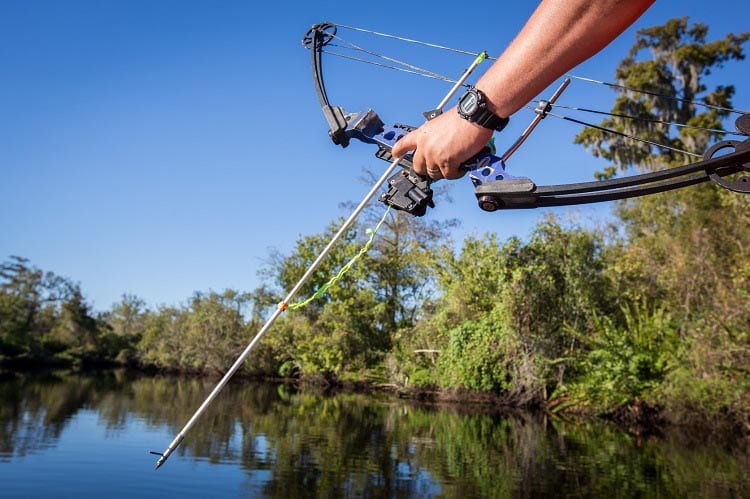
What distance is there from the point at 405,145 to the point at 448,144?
34 centimetres

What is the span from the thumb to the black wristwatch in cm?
33

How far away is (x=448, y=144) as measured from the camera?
211 centimetres

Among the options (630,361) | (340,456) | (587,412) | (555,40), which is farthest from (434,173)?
(587,412)

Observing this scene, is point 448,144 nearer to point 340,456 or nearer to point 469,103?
point 469,103

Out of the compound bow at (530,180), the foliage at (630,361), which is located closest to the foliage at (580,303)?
the foliage at (630,361)

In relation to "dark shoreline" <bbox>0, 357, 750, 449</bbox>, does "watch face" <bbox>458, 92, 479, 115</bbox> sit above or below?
above

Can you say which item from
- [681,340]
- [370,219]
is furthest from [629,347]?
[370,219]

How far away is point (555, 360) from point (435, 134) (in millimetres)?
16624

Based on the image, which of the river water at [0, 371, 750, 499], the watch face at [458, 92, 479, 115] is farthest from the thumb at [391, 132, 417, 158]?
the river water at [0, 371, 750, 499]

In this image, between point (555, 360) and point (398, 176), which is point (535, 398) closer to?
point (555, 360)

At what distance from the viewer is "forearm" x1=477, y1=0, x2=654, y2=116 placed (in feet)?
5.40

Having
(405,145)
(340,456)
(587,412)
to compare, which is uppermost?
(405,145)

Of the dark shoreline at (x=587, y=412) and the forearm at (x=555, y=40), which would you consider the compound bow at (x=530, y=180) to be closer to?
the forearm at (x=555, y=40)

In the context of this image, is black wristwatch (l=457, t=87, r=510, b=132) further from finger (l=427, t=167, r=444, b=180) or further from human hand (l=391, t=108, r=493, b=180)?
finger (l=427, t=167, r=444, b=180)
